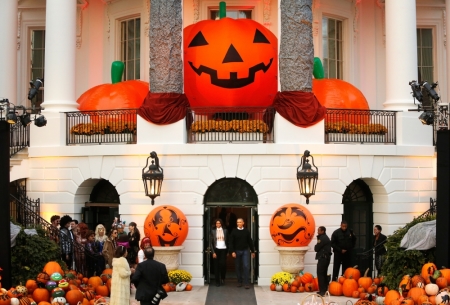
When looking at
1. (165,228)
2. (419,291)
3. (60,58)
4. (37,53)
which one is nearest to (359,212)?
(165,228)

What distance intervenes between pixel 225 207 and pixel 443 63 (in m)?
13.1

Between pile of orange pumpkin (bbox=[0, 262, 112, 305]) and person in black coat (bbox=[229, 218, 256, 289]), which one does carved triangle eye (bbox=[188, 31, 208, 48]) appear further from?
pile of orange pumpkin (bbox=[0, 262, 112, 305])

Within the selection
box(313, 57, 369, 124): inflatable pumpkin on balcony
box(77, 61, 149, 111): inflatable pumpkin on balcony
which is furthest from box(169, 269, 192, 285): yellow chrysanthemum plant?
box(313, 57, 369, 124): inflatable pumpkin on balcony

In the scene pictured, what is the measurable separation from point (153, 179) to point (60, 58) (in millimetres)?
5462

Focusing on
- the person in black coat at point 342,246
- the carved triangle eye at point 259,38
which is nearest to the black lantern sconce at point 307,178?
the person in black coat at point 342,246

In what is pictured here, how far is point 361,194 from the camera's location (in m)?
30.3

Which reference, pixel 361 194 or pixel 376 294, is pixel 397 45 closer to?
pixel 361 194

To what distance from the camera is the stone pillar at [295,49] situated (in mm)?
28859

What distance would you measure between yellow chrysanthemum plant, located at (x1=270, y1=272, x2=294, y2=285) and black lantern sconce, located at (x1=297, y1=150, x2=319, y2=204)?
2330mm

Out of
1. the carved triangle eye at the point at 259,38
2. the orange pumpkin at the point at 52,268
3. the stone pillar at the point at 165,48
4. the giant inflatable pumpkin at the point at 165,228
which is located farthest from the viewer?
the carved triangle eye at the point at 259,38

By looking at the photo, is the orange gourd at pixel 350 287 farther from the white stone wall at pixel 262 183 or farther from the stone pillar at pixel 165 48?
the stone pillar at pixel 165 48

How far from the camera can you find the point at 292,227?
26.8m

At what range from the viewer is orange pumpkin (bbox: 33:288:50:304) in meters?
22.1

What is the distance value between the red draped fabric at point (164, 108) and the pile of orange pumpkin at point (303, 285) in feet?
19.7
